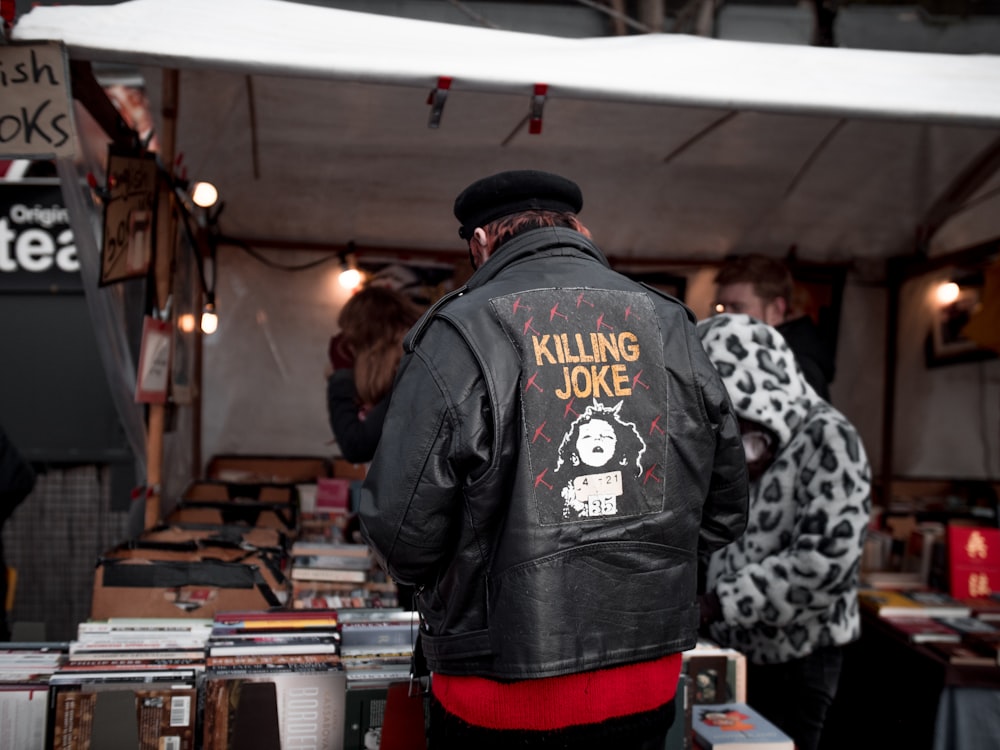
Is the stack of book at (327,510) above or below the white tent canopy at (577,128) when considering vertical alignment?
below

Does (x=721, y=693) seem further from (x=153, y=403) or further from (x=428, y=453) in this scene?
(x=153, y=403)

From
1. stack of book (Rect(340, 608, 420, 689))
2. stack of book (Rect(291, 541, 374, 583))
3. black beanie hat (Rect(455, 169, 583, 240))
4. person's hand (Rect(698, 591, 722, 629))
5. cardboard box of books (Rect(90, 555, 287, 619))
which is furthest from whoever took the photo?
stack of book (Rect(291, 541, 374, 583))

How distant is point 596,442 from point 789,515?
1207mm

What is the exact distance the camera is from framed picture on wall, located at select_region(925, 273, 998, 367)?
5.13m

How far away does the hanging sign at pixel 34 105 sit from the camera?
7.03 ft

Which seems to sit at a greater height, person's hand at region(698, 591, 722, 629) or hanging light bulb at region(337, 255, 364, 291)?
hanging light bulb at region(337, 255, 364, 291)

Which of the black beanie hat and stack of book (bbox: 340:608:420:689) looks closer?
the black beanie hat

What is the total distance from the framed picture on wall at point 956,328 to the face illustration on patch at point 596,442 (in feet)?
14.3

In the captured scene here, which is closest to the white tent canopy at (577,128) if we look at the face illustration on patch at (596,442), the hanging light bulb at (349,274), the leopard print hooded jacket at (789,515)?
the hanging light bulb at (349,274)

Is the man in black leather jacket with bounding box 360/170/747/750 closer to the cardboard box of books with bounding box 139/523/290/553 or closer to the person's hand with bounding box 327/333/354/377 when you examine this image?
the cardboard box of books with bounding box 139/523/290/553

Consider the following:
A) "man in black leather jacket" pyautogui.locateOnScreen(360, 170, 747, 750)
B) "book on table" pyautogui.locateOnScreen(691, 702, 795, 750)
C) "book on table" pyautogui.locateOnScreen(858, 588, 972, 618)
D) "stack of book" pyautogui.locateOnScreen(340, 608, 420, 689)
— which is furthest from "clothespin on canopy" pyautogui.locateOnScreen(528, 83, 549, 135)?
"book on table" pyautogui.locateOnScreen(858, 588, 972, 618)

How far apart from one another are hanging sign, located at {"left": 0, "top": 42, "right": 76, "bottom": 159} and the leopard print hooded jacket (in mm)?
1818

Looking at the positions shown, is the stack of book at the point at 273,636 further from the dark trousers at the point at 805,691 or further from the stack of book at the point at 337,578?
the dark trousers at the point at 805,691

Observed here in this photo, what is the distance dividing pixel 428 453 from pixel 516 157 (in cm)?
335
